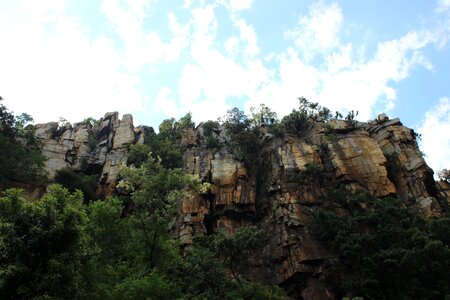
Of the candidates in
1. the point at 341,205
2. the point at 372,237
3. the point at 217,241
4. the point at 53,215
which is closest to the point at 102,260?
the point at 217,241

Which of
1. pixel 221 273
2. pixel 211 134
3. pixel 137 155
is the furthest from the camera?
pixel 211 134

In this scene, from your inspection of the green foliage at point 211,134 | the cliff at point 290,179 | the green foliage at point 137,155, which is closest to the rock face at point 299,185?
the cliff at point 290,179

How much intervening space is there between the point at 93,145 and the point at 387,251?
121 ft

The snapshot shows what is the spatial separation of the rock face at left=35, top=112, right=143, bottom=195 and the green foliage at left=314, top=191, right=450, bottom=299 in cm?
2394

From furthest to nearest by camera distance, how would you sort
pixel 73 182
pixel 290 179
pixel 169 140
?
pixel 169 140
pixel 73 182
pixel 290 179

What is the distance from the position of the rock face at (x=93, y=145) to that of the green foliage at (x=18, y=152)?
1.72 metres

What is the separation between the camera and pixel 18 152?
41688 mm

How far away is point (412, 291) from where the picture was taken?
2769 cm

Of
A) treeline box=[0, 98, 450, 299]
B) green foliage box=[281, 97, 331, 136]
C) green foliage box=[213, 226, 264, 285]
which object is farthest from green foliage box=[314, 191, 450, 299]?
green foliage box=[281, 97, 331, 136]

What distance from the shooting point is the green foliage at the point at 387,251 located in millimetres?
27906

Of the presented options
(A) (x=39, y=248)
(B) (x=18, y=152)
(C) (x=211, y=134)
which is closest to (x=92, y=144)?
(B) (x=18, y=152)

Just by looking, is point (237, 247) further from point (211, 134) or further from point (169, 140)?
point (169, 140)

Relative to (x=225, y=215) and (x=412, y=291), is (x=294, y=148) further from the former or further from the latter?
(x=412, y=291)

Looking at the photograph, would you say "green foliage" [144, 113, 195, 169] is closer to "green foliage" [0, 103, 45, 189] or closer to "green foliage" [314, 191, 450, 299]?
"green foliage" [0, 103, 45, 189]
